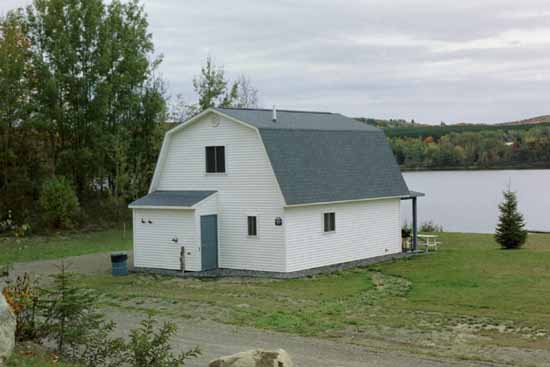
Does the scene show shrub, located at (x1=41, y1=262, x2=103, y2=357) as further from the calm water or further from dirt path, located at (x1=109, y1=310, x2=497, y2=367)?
the calm water

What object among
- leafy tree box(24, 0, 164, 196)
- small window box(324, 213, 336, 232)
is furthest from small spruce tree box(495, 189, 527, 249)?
leafy tree box(24, 0, 164, 196)

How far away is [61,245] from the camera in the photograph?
96.4ft

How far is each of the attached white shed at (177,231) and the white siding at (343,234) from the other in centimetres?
253

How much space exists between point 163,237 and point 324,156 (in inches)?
219

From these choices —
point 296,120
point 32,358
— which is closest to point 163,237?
point 296,120

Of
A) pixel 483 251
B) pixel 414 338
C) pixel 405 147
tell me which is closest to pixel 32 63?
pixel 483 251

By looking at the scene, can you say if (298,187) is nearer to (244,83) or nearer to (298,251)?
(298,251)

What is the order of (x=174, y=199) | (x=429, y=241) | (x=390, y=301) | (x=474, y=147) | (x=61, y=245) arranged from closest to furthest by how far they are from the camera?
(x=390, y=301) → (x=174, y=199) → (x=429, y=241) → (x=61, y=245) → (x=474, y=147)

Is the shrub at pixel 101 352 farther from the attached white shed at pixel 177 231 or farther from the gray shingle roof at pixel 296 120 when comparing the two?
the gray shingle roof at pixel 296 120

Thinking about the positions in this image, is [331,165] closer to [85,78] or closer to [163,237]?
[163,237]

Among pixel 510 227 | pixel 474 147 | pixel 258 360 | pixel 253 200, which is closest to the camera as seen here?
pixel 258 360

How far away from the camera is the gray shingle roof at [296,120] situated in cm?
2178

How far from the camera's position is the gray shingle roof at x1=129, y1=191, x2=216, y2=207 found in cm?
2114

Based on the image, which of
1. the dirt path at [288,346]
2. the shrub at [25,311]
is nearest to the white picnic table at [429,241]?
the dirt path at [288,346]
